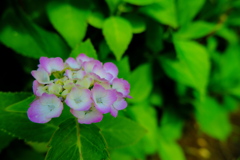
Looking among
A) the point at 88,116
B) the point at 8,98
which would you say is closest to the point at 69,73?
the point at 88,116

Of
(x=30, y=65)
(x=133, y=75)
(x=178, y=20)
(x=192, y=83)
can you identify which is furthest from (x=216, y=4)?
(x=30, y=65)

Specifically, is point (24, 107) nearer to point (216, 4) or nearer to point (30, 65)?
point (30, 65)

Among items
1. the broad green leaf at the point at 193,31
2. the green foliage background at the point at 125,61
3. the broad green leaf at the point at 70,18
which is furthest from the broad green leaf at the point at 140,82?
the broad green leaf at the point at 70,18

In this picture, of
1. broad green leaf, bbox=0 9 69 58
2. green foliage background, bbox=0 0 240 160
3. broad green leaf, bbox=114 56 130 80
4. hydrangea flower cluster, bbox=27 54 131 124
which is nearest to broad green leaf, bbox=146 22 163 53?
green foliage background, bbox=0 0 240 160

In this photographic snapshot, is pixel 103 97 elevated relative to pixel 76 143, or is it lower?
elevated

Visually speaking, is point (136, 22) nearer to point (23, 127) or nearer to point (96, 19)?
point (96, 19)
